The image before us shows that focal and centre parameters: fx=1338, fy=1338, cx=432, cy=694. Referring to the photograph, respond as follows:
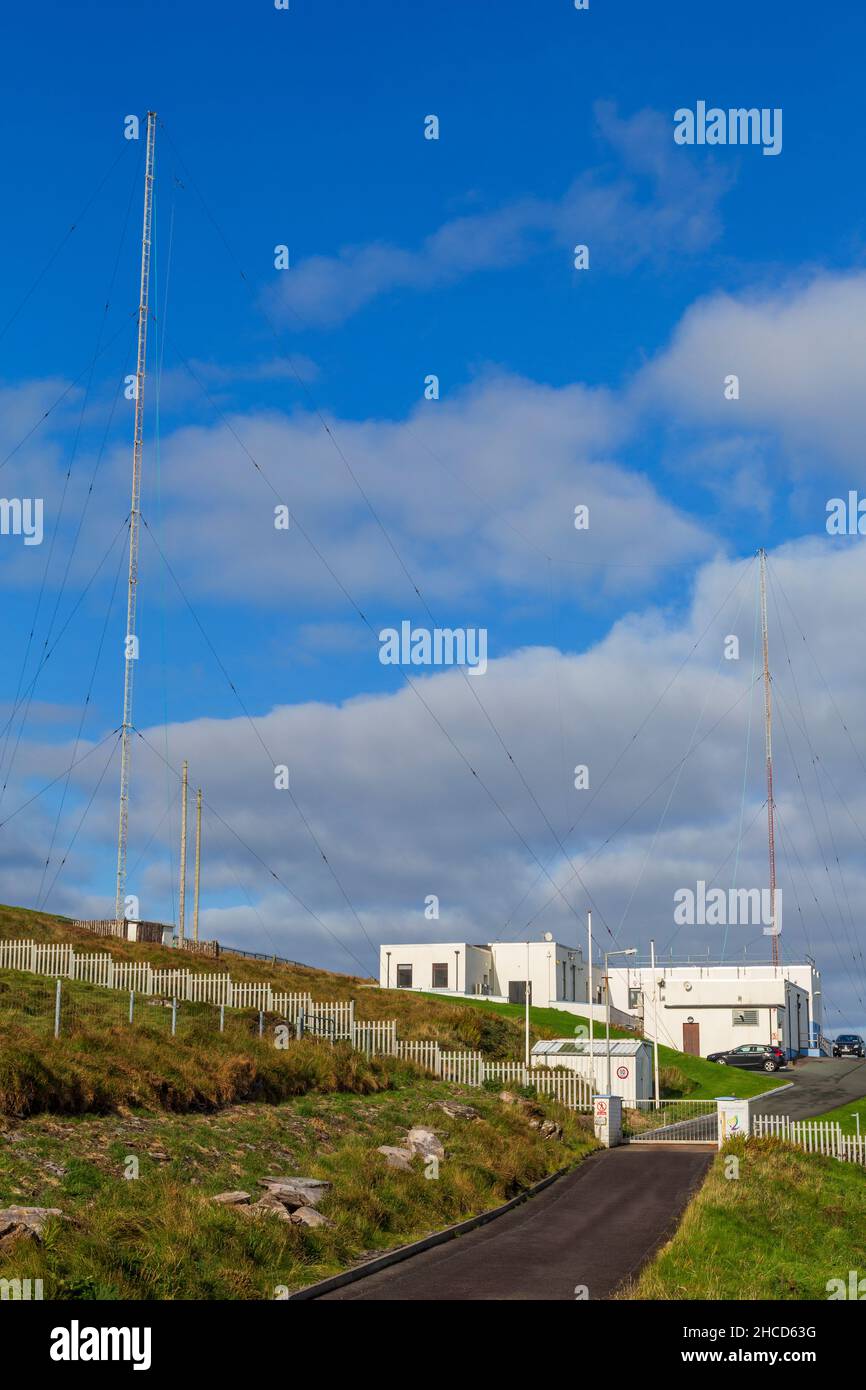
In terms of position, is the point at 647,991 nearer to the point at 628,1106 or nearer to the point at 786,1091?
the point at 786,1091

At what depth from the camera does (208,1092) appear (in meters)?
27.6

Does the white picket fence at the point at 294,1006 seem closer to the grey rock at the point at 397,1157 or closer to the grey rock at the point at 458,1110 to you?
the grey rock at the point at 458,1110

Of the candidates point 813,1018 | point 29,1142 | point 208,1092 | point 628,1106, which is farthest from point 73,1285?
point 813,1018

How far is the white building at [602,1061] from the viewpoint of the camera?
4350 cm

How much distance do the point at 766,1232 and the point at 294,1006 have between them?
21063 millimetres

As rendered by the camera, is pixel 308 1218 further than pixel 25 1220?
Yes

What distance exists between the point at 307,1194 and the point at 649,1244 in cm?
579

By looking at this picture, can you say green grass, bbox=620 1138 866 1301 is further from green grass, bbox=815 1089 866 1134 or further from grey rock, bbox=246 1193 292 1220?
green grass, bbox=815 1089 866 1134

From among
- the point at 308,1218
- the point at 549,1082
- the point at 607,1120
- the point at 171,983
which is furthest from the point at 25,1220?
the point at 171,983

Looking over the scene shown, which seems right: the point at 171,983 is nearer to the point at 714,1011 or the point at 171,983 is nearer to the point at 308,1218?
the point at 308,1218

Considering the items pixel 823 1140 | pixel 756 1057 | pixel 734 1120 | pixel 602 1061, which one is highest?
pixel 602 1061

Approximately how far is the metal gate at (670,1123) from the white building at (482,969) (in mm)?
29828

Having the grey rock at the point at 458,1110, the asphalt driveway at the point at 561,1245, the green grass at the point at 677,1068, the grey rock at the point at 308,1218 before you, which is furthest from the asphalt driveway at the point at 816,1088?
the grey rock at the point at 308,1218

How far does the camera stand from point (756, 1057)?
66.8m
